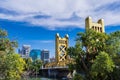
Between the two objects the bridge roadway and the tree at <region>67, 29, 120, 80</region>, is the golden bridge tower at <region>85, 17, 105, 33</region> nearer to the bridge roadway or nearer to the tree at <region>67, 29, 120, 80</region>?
the bridge roadway

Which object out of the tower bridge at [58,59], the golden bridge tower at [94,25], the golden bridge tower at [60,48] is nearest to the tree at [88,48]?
the golden bridge tower at [94,25]

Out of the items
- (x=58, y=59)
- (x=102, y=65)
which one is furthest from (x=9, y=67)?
(x=58, y=59)

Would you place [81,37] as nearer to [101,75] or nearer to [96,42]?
[96,42]

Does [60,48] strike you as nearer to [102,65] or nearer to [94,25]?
[94,25]

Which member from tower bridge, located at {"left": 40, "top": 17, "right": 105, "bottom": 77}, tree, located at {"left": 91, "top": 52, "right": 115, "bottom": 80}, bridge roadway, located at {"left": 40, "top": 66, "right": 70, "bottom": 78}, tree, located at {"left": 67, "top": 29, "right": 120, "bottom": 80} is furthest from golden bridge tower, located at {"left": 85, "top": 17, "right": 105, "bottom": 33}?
tree, located at {"left": 91, "top": 52, "right": 115, "bottom": 80}

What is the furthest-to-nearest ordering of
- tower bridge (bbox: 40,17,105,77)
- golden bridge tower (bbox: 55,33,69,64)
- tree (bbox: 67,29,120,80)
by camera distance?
golden bridge tower (bbox: 55,33,69,64)
tower bridge (bbox: 40,17,105,77)
tree (bbox: 67,29,120,80)

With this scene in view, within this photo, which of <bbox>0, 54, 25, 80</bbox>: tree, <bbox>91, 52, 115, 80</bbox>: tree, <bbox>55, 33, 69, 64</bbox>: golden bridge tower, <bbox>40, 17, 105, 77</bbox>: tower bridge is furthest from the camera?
<bbox>55, 33, 69, 64</bbox>: golden bridge tower

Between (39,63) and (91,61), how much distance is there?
364 ft

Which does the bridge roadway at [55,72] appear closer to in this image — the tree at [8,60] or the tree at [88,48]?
the tree at [88,48]

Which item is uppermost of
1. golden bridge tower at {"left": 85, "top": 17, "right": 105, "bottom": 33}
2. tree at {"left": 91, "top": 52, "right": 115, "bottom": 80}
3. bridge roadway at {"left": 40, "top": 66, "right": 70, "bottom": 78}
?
golden bridge tower at {"left": 85, "top": 17, "right": 105, "bottom": 33}

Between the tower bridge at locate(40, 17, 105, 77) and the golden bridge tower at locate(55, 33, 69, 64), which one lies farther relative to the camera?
the golden bridge tower at locate(55, 33, 69, 64)

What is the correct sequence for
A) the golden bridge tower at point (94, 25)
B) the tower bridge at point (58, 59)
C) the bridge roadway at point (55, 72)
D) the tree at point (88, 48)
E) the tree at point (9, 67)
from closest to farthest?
the tree at point (9, 67)
the tree at point (88, 48)
the golden bridge tower at point (94, 25)
the bridge roadway at point (55, 72)
the tower bridge at point (58, 59)

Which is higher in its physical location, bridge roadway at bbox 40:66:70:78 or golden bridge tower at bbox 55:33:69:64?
golden bridge tower at bbox 55:33:69:64

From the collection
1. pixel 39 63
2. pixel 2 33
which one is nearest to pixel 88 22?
pixel 39 63
